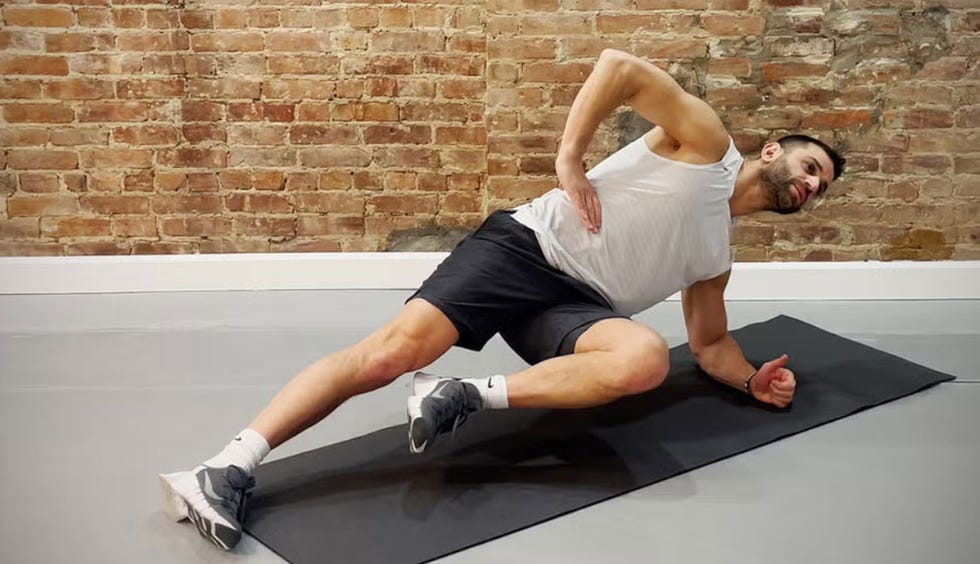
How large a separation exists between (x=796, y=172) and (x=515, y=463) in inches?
41.0

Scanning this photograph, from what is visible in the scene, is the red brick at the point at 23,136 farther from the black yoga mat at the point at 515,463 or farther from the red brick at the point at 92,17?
the black yoga mat at the point at 515,463

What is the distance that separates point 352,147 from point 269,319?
2.43ft

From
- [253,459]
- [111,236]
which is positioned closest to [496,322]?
[253,459]

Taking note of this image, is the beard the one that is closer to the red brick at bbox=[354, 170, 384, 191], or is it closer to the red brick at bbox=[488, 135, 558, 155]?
the red brick at bbox=[488, 135, 558, 155]

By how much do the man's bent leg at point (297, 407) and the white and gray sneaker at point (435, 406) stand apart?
3.1 inches

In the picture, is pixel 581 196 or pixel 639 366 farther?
pixel 581 196

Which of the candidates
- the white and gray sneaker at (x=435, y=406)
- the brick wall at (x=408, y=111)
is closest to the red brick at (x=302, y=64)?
the brick wall at (x=408, y=111)

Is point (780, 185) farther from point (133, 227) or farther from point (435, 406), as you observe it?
point (133, 227)

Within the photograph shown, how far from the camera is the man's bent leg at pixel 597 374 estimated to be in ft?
7.88

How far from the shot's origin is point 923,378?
3070 millimetres

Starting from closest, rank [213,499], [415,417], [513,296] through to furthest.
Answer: [213,499]
[415,417]
[513,296]

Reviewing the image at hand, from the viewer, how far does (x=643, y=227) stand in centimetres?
262

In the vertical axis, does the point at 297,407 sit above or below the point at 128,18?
below

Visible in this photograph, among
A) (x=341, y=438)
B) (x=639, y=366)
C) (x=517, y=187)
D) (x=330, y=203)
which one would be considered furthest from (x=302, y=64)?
(x=639, y=366)
